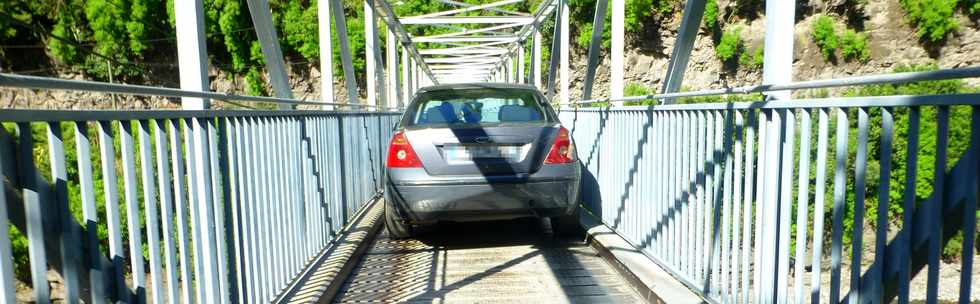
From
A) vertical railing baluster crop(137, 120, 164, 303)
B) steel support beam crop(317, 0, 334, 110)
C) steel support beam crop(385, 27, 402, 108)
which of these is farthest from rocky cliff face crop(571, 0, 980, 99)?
vertical railing baluster crop(137, 120, 164, 303)

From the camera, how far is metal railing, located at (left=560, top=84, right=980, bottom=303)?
72.1 inches

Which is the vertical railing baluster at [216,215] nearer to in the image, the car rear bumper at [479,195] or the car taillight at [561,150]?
the car rear bumper at [479,195]

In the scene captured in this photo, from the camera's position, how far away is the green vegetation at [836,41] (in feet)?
129

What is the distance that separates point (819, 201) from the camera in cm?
245

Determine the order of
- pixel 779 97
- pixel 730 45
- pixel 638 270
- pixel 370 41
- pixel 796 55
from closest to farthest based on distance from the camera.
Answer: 1. pixel 779 97
2. pixel 638 270
3. pixel 370 41
4. pixel 730 45
5. pixel 796 55

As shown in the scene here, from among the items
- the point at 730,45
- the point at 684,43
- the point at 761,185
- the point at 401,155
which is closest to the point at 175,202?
the point at 401,155

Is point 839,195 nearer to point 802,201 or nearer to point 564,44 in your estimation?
point 802,201

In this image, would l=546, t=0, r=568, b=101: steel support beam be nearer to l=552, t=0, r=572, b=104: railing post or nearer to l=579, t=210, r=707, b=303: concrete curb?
l=552, t=0, r=572, b=104: railing post

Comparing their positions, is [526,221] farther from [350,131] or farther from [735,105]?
[735,105]

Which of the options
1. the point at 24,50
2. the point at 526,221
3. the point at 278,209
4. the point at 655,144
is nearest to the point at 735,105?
the point at 655,144

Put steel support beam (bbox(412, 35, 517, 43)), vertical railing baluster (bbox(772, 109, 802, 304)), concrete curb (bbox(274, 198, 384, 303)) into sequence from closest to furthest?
vertical railing baluster (bbox(772, 109, 802, 304))
concrete curb (bbox(274, 198, 384, 303))
steel support beam (bbox(412, 35, 517, 43))

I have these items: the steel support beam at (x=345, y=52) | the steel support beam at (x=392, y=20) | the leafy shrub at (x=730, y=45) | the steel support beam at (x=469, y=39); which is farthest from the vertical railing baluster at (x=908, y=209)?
the leafy shrub at (x=730, y=45)

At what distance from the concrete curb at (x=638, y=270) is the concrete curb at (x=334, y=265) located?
203cm

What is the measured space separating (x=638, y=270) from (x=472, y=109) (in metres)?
2.39
